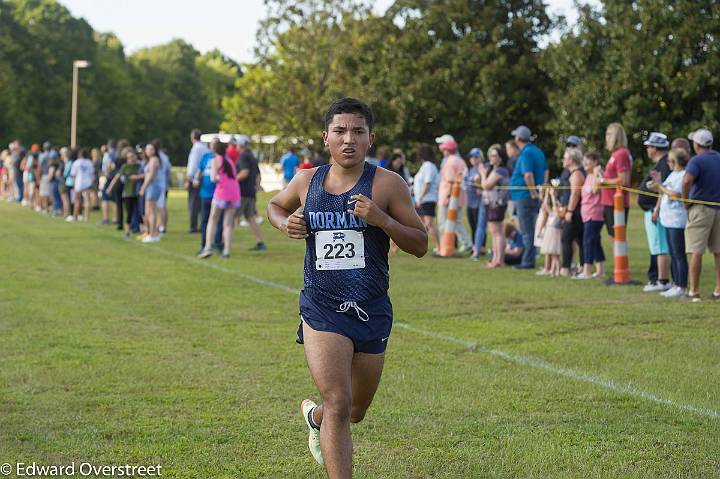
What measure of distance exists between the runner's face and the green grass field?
165 centimetres

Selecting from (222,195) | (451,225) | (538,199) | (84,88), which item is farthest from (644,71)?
(84,88)

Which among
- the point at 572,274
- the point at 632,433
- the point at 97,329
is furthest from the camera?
the point at 572,274

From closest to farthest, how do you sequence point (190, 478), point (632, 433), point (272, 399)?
point (190, 478)
point (632, 433)
point (272, 399)

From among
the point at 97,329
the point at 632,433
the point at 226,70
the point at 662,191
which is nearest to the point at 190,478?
the point at 632,433

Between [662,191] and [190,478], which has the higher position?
[662,191]

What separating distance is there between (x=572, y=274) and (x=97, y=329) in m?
8.08

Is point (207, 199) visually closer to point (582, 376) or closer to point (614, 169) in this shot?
point (614, 169)

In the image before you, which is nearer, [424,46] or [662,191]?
[662,191]

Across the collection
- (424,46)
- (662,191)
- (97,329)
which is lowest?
(97,329)

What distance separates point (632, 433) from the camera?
7254 millimetres

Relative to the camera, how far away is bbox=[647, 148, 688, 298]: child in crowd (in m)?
14.5

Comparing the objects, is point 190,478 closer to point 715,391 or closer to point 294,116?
point 715,391

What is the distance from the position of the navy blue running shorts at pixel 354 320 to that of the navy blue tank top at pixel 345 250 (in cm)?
3

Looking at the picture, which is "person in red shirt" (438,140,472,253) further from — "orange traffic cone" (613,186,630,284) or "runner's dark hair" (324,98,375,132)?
"runner's dark hair" (324,98,375,132)
